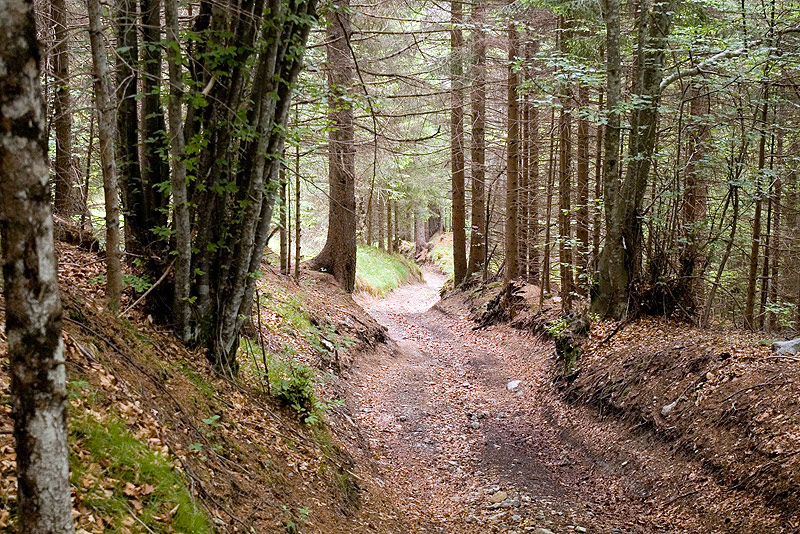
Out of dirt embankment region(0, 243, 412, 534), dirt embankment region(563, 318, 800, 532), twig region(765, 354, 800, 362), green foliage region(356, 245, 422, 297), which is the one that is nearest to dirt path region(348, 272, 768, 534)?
dirt embankment region(563, 318, 800, 532)

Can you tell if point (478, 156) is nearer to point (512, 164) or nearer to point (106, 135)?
point (512, 164)

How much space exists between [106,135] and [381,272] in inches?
754

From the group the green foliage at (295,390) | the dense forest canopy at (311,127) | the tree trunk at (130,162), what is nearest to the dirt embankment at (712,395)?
the dense forest canopy at (311,127)

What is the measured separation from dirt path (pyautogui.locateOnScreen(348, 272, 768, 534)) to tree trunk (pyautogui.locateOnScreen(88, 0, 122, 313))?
13.2 feet

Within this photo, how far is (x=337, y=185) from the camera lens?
1351 centimetres

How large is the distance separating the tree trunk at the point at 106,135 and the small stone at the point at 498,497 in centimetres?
475

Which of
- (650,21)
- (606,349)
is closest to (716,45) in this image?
(650,21)

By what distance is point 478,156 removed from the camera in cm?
1823

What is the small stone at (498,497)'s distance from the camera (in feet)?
21.4

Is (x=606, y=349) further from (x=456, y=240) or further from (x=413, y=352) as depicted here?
(x=456, y=240)

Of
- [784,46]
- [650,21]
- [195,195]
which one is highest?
[650,21]

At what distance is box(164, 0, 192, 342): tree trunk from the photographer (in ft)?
15.6

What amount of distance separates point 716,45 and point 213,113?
733 cm

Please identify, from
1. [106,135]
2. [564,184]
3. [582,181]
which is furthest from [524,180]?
[106,135]
